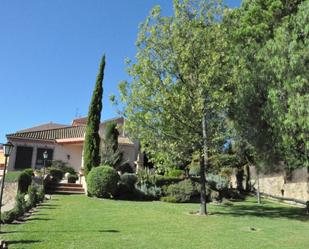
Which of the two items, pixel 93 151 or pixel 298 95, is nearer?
pixel 298 95

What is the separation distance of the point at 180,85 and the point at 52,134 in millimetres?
20012

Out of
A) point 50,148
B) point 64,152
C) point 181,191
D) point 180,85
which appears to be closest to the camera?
point 180,85

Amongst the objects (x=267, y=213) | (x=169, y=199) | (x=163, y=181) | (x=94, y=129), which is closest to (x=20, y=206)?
(x=169, y=199)

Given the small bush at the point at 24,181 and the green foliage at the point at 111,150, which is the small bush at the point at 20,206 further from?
the green foliage at the point at 111,150

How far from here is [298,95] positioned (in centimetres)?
1001

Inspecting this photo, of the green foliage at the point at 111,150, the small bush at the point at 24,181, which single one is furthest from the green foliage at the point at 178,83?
the green foliage at the point at 111,150

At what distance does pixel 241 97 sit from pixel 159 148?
427cm

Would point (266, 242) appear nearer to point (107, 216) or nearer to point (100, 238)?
point (100, 238)

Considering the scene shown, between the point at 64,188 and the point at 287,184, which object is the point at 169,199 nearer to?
the point at 64,188

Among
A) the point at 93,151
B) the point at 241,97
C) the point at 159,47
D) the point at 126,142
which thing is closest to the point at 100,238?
the point at 241,97

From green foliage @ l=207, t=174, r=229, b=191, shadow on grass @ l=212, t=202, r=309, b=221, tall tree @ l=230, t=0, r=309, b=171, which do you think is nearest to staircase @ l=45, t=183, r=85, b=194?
green foliage @ l=207, t=174, r=229, b=191

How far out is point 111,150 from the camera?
24.6 m

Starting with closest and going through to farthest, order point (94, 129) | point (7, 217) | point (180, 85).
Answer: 1. point (7, 217)
2. point (180, 85)
3. point (94, 129)

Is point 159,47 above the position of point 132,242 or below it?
above
